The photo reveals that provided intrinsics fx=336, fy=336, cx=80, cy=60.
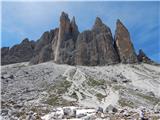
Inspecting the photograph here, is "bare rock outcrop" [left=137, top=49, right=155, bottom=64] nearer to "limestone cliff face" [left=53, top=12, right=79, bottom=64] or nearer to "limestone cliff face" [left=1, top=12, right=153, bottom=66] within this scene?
"limestone cliff face" [left=1, top=12, right=153, bottom=66]

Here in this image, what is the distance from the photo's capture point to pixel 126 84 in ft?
357

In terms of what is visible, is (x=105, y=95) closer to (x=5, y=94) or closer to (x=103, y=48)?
(x=5, y=94)

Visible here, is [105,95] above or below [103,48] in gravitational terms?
below

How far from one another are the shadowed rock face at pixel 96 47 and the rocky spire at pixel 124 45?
2804mm

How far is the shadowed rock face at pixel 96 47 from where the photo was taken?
484 ft

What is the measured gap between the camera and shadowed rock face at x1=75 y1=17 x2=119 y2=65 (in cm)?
14762

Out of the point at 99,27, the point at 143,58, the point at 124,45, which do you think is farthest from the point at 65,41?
the point at 143,58

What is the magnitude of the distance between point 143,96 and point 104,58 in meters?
59.4

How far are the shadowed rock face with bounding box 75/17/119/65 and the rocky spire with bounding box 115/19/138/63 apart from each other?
2.80m

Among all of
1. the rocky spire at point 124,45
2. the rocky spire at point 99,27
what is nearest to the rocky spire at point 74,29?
the rocky spire at point 99,27

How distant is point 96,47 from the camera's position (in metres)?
153

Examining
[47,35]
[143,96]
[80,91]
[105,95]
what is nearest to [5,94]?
[80,91]

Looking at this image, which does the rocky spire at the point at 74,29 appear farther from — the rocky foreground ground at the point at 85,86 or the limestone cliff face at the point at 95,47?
the rocky foreground ground at the point at 85,86

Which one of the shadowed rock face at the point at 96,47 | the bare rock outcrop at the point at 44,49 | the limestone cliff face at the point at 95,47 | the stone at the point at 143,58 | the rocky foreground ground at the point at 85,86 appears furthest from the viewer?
the bare rock outcrop at the point at 44,49
